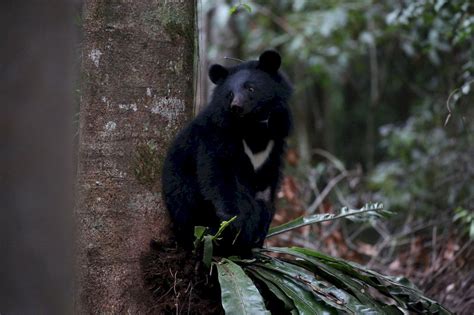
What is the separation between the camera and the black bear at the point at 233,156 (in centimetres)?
361

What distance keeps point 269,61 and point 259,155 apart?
57cm

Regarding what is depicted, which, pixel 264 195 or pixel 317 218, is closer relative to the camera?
pixel 264 195

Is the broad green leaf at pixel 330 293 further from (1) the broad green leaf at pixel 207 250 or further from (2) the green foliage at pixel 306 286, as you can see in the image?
(1) the broad green leaf at pixel 207 250

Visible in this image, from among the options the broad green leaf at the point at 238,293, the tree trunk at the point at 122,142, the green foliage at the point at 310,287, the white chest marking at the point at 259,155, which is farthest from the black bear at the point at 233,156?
the broad green leaf at the point at 238,293

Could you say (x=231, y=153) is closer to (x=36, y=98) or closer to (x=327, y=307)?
(x=327, y=307)

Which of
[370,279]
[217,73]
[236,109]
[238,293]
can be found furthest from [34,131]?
[370,279]

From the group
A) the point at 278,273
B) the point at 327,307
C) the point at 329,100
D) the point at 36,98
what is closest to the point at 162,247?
the point at 278,273

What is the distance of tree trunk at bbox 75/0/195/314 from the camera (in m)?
3.37

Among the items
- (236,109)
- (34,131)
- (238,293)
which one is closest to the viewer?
(34,131)

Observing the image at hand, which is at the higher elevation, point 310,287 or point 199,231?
point 199,231

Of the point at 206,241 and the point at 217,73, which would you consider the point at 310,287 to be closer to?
the point at 206,241

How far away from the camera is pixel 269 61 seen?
3.93 metres

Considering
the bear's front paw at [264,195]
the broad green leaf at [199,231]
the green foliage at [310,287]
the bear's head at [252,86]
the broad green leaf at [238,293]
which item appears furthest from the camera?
the bear's front paw at [264,195]

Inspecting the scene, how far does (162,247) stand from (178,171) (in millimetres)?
427
